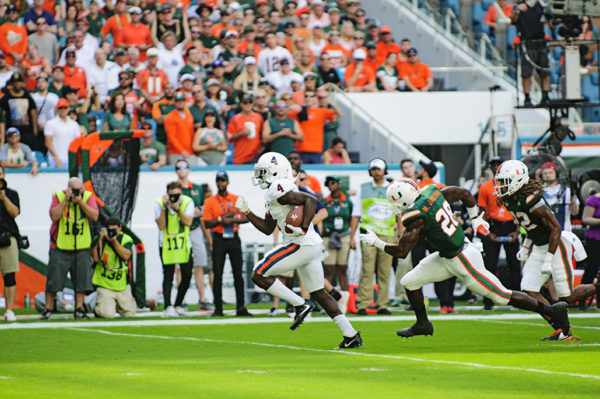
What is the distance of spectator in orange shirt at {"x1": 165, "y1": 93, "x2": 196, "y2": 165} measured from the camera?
62.8 ft

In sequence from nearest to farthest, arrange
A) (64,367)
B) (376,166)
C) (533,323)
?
1. (64,367)
2. (533,323)
3. (376,166)

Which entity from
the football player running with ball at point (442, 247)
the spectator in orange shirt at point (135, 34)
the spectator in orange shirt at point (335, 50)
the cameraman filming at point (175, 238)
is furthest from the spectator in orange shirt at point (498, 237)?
the spectator in orange shirt at point (135, 34)

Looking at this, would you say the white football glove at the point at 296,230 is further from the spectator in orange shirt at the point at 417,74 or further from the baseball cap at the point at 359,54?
the spectator in orange shirt at the point at 417,74

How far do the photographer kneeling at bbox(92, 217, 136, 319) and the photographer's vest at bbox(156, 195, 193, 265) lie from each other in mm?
560

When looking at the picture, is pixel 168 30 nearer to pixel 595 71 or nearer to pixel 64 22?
pixel 64 22

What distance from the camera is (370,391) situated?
7730 mm

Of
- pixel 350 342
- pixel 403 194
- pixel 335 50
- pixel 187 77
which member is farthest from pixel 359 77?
pixel 350 342

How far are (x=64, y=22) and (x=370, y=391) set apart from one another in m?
16.5

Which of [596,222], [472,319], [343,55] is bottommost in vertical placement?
[472,319]

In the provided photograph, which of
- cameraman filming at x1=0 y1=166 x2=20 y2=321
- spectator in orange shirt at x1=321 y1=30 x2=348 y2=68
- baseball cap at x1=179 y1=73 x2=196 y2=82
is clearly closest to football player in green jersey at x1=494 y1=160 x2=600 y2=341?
cameraman filming at x1=0 y1=166 x2=20 y2=321

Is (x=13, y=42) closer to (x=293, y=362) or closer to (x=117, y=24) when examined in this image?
(x=117, y=24)

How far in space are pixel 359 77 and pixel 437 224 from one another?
11946mm

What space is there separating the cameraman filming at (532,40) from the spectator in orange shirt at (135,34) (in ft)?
23.8

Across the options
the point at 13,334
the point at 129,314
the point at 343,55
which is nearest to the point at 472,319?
the point at 129,314
